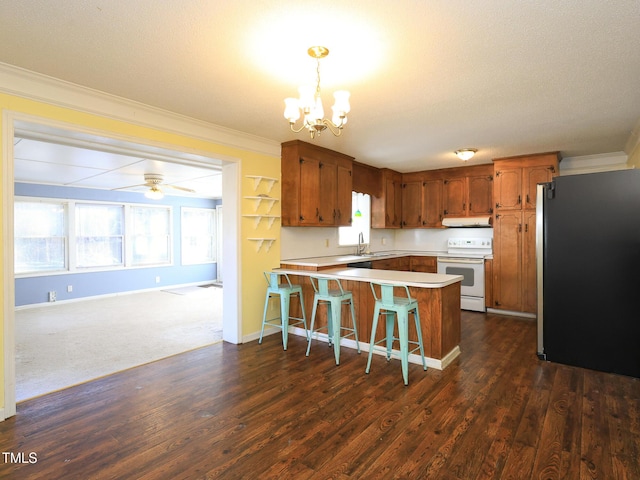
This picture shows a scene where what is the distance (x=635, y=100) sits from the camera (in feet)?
9.84

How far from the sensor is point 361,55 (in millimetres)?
2236

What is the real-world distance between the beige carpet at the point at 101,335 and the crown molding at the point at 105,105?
7.69 feet

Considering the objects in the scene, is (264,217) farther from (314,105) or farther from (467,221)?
(467,221)

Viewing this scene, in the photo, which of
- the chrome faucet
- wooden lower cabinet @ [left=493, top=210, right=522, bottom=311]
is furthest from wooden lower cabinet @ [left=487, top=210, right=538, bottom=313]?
the chrome faucet

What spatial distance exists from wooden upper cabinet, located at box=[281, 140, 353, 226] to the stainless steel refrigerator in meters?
2.49

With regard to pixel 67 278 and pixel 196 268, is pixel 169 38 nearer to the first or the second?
pixel 67 278

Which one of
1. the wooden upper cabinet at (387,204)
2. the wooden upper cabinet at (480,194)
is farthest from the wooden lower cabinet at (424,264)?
the wooden upper cabinet at (480,194)

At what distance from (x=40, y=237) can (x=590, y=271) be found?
27.9ft

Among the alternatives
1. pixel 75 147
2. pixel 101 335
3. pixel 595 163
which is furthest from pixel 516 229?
pixel 101 335

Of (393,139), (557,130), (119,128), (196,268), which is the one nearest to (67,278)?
(196,268)

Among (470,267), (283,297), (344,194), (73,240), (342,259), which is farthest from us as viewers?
(73,240)

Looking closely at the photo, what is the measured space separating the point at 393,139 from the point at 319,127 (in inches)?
89.1

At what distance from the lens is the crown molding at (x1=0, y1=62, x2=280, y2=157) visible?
2.48m

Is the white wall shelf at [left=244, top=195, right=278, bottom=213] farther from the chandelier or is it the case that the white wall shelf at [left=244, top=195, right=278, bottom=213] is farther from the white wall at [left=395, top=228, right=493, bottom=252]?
the white wall at [left=395, top=228, right=493, bottom=252]
